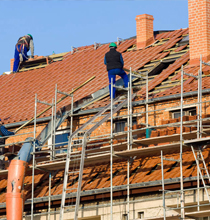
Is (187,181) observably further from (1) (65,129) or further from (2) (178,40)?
(2) (178,40)

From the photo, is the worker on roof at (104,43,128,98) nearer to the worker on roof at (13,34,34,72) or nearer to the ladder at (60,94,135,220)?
the ladder at (60,94,135,220)

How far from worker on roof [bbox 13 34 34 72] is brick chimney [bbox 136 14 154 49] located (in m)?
6.86

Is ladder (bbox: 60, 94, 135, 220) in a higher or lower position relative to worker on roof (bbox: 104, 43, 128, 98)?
lower

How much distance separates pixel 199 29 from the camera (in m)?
27.4

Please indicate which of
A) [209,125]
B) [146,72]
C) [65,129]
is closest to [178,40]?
[146,72]

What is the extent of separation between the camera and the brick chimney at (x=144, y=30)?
3172 centimetres

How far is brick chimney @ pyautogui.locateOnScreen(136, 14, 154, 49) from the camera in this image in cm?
3172

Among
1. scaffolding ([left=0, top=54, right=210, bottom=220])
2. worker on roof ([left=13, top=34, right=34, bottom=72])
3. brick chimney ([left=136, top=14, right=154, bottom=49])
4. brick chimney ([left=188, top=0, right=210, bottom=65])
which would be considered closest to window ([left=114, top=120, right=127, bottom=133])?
scaffolding ([left=0, top=54, right=210, bottom=220])

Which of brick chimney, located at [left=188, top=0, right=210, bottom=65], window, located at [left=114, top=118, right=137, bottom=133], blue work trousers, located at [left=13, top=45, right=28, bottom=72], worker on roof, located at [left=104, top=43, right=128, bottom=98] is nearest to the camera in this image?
worker on roof, located at [left=104, top=43, right=128, bottom=98]

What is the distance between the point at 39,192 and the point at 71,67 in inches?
364

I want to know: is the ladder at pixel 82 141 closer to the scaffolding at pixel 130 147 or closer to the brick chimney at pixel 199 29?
the scaffolding at pixel 130 147

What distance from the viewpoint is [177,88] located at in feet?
82.8

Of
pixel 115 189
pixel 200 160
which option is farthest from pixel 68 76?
pixel 200 160

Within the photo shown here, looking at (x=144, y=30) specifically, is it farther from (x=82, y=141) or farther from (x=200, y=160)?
(x=200, y=160)
